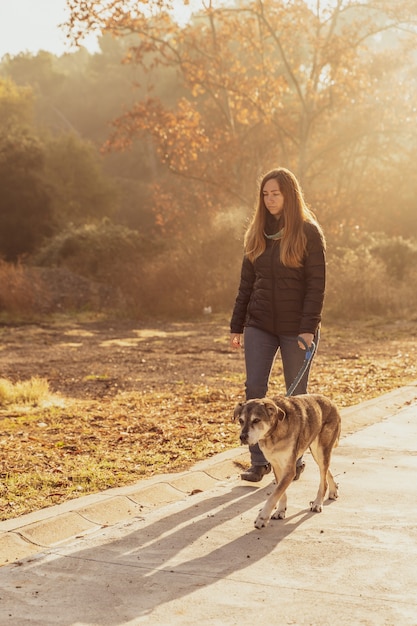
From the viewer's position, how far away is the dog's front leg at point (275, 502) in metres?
6.06

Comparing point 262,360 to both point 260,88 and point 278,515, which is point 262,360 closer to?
point 278,515

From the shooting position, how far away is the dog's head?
5887mm

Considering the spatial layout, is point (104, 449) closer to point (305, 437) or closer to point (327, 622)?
point (305, 437)

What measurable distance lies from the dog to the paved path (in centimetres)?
14

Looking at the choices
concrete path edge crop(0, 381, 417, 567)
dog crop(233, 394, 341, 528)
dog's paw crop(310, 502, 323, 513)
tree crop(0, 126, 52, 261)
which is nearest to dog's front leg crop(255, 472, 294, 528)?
dog crop(233, 394, 341, 528)

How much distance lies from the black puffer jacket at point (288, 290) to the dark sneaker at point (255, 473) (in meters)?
1.03

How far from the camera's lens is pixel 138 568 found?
531 cm

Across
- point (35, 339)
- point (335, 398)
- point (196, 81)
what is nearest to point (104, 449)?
point (335, 398)

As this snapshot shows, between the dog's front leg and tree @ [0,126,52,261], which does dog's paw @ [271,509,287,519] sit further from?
tree @ [0,126,52,261]

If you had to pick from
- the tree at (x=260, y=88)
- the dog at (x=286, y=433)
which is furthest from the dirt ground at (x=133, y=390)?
the tree at (x=260, y=88)

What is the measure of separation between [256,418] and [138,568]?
3.87ft

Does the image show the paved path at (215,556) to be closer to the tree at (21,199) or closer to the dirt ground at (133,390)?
the dirt ground at (133,390)

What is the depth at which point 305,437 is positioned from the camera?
641 centimetres

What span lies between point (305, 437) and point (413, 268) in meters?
24.5
